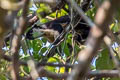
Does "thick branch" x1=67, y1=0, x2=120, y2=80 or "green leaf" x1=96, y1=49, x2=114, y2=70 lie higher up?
"green leaf" x1=96, y1=49, x2=114, y2=70

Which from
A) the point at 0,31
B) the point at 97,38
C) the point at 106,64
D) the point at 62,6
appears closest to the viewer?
the point at 97,38

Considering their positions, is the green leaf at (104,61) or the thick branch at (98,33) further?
the green leaf at (104,61)

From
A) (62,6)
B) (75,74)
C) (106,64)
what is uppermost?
(62,6)

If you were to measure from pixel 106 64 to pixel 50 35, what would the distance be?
484 millimetres

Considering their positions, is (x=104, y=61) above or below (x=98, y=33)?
above

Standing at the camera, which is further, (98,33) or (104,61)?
(104,61)

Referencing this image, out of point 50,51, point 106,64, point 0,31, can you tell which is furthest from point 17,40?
point 50,51

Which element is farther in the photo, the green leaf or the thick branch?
the green leaf

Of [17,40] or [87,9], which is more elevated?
[87,9]

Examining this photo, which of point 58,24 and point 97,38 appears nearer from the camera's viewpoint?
point 97,38

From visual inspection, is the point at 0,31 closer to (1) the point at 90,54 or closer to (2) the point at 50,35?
(1) the point at 90,54

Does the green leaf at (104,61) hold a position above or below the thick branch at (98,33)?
above

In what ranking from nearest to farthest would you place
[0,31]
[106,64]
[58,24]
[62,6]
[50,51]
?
[0,31] < [106,64] < [50,51] < [62,6] < [58,24]

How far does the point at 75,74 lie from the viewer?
256mm
